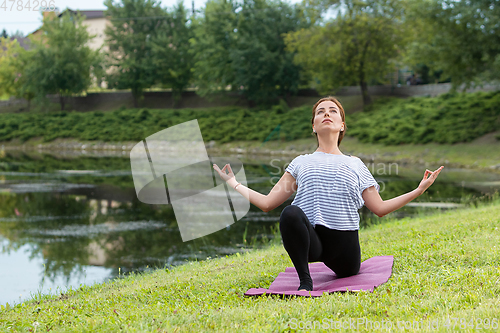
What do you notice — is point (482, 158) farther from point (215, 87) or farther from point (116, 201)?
point (215, 87)

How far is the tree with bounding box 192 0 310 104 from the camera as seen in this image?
4194 centimetres

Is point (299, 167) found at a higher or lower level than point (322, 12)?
lower

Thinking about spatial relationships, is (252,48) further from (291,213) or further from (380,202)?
(291,213)

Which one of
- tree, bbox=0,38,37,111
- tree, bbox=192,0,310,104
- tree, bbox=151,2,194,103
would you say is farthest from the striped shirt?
tree, bbox=0,38,37,111

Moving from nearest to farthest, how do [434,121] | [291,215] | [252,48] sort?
[291,215], [434,121], [252,48]

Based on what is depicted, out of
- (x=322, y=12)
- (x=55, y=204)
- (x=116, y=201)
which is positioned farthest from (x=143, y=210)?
(x=322, y=12)

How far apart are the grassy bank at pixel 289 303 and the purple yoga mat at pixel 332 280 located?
11 cm

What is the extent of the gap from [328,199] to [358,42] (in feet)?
103

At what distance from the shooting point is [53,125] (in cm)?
4566

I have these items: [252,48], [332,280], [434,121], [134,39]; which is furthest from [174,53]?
[332,280]

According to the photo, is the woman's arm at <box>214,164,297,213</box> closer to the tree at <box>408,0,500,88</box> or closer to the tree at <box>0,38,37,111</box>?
the tree at <box>408,0,500,88</box>

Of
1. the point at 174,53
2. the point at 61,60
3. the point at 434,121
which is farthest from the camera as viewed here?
the point at 174,53

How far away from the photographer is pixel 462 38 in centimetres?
2431

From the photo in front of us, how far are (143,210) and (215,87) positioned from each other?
1270 inches
